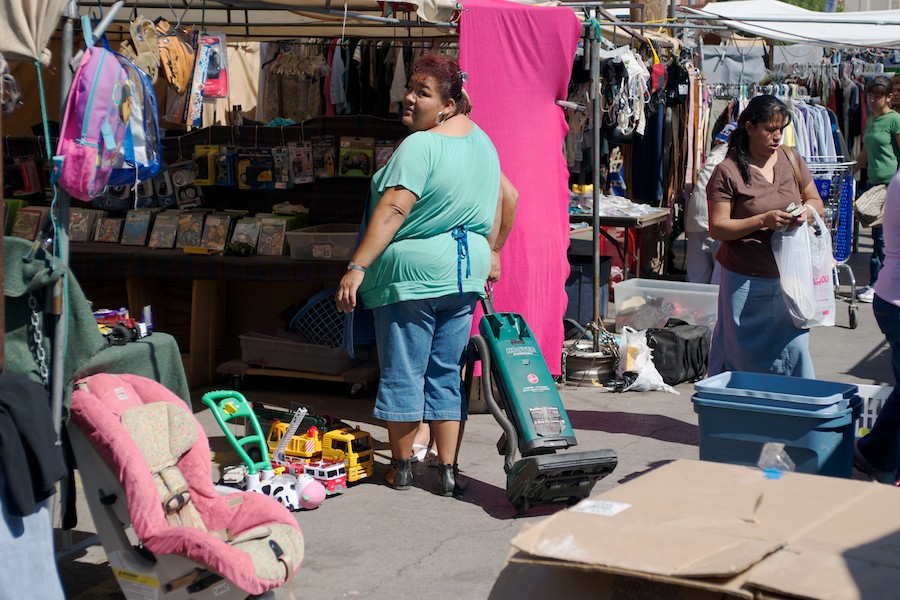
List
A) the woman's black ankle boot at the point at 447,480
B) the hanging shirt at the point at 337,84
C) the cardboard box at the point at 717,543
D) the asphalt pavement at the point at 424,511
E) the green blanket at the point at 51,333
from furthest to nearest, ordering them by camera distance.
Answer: the hanging shirt at the point at 337,84
the woman's black ankle boot at the point at 447,480
the asphalt pavement at the point at 424,511
the green blanket at the point at 51,333
the cardboard box at the point at 717,543

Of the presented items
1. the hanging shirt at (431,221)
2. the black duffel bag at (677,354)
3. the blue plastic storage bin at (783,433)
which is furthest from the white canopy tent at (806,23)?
the blue plastic storage bin at (783,433)

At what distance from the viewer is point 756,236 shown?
5379 millimetres

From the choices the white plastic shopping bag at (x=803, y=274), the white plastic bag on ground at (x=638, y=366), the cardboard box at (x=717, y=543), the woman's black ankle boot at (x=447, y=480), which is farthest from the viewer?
the white plastic bag on ground at (x=638, y=366)

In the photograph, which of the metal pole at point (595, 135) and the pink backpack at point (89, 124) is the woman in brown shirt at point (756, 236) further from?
the pink backpack at point (89, 124)

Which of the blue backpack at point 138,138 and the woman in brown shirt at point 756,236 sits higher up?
the blue backpack at point 138,138

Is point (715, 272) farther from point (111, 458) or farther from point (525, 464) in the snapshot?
point (111, 458)

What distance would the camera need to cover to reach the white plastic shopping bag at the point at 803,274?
17.1ft

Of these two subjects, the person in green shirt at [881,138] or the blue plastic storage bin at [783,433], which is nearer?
the blue plastic storage bin at [783,433]

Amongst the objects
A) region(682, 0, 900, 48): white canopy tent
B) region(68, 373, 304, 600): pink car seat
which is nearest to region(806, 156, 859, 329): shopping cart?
region(682, 0, 900, 48): white canopy tent

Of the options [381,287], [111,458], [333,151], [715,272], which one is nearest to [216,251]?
[333,151]

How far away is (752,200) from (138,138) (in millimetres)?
2887

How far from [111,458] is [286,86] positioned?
7.70 m

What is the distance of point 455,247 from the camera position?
5.25 m

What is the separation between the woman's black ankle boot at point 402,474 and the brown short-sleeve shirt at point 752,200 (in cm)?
189
